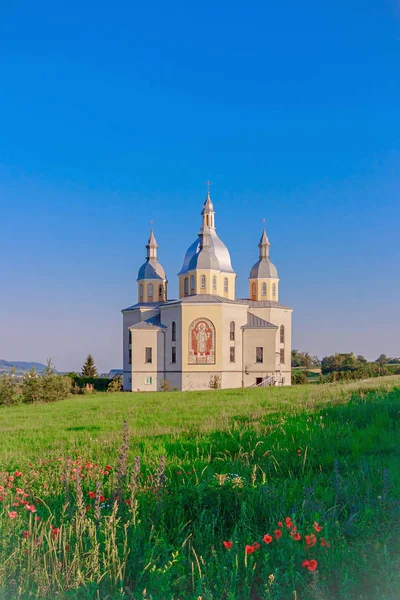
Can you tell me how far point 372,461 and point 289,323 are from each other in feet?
141

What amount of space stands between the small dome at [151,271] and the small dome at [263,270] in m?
8.56

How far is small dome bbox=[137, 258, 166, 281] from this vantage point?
1955 inches

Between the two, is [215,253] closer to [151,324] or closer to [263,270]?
[263,270]

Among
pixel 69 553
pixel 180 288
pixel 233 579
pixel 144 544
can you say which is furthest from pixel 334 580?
pixel 180 288

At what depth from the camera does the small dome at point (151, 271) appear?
1955 inches

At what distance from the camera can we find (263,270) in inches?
1959

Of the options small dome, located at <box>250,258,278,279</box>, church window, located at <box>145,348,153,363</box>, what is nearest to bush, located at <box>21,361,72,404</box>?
church window, located at <box>145,348,153,363</box>

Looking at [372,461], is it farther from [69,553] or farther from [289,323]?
[289,323]

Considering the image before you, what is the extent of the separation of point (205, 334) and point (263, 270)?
11.5 meters

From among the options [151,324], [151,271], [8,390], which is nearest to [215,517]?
[8,390]

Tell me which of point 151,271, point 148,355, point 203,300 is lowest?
point 148,355

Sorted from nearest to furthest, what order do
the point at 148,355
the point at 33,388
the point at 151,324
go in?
the point at 33,388 < the point at 148,355 < the point at 151,324

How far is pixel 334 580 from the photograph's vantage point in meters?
3.56

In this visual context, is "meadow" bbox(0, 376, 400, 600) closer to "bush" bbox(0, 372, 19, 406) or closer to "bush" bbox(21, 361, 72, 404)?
"bush" bbox(0, 372, 19, 406)
